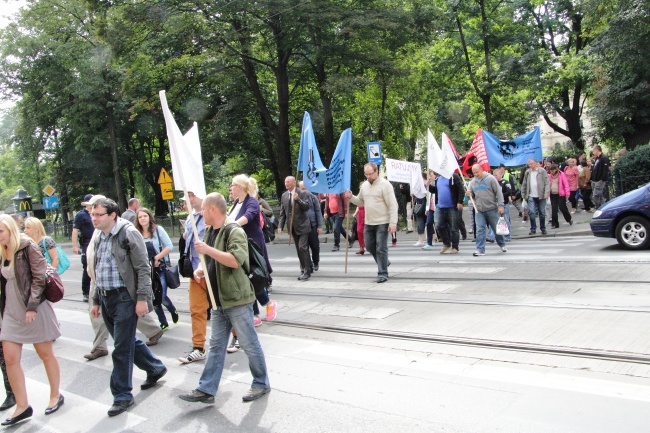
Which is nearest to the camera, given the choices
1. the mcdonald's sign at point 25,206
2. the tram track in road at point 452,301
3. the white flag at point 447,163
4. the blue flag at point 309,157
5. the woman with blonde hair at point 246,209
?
the tram track in road at point 452,301

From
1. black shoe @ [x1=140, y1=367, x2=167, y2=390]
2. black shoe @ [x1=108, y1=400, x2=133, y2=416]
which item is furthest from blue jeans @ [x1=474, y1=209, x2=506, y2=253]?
black shoe @ [x1=108, y1=400, x2=133, y2=416]

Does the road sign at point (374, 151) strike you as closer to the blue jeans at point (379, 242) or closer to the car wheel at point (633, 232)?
the car wheel at point (633, 232)

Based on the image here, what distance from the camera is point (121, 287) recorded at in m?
4.91

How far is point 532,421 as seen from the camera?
3922 millimetres

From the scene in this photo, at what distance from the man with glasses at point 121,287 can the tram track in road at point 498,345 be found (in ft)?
8.44

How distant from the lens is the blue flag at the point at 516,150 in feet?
49.5

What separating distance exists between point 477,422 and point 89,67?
31.8 meters

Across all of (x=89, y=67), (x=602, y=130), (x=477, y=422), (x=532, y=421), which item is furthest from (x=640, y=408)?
(x=89, y=67)

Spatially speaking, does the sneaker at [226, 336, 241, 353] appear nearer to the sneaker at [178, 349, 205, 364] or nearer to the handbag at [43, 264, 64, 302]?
the sneaker at [178, 349, 205, 364]

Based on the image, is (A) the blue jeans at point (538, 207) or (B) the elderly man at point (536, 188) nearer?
(B) the elderly man at point (536, 188)

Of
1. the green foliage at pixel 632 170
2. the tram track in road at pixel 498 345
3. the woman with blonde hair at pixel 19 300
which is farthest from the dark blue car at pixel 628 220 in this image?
the woman with blonde hair at pixel 19 300

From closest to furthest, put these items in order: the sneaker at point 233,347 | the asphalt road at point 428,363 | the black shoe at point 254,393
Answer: the asphalt road at point 428,363
the black shoe at point 254,393
the sneaker at point 233,347

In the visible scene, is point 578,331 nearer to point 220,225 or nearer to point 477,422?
point 477,422

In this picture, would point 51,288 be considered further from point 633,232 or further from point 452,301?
point 633,232
